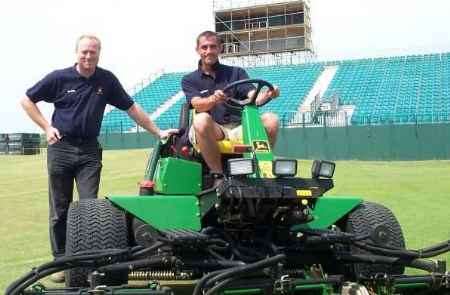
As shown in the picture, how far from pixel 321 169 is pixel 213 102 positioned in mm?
962

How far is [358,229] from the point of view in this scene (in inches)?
193

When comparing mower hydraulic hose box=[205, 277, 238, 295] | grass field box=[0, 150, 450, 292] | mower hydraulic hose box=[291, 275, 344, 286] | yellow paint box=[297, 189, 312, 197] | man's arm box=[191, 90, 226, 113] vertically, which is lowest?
grass field box=[0, 150, 450, 292]

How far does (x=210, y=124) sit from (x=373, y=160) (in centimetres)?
2310

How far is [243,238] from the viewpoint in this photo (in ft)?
14.7

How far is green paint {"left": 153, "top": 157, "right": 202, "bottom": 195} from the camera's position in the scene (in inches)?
195

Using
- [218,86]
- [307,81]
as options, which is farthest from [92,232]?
[307,81]

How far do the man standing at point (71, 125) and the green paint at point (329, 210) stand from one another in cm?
141

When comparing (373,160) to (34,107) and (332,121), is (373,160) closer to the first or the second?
(332,121)

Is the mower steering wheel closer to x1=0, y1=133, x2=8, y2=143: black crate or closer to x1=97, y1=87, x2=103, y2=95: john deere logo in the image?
x1=97, y1=87, x2=103, y2=95: john deere logo

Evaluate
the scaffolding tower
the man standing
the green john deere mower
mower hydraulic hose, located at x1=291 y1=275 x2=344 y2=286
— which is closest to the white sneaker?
the man standing

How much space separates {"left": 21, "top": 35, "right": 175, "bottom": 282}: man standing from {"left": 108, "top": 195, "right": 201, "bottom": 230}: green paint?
102 cm

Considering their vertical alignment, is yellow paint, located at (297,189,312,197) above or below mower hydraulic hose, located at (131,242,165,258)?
above

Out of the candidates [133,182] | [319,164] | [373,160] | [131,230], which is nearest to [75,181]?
[131,230]

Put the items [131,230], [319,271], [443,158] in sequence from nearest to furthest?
[319,271] → [131,230] → [443,158]
